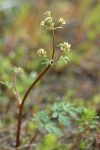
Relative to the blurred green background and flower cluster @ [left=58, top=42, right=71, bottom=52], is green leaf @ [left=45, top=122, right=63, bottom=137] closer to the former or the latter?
flower cluster @ [left=58, top=42, right=71, bottom=52]

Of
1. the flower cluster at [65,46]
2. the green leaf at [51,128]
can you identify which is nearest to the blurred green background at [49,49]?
the green leaf at [51,128]

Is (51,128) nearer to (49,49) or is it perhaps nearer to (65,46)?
(65,46)

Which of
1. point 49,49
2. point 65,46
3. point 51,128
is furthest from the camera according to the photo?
point 49,49

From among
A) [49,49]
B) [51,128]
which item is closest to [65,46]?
[51,128]

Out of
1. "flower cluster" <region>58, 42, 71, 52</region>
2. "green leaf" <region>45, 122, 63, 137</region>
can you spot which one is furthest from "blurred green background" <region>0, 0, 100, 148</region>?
"flower cluster" <region>58, 42, 71, 52</region>

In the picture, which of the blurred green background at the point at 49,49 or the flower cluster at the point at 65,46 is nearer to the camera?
the flower cluster at the point at 65,46

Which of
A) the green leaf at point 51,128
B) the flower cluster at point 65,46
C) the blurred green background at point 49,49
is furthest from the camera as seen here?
the blurred green background at point 49,49

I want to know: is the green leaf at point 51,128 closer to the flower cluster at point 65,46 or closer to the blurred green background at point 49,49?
the flower cluster at point 65,46

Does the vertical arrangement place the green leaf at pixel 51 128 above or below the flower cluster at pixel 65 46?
below
